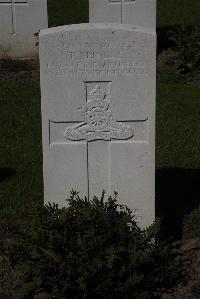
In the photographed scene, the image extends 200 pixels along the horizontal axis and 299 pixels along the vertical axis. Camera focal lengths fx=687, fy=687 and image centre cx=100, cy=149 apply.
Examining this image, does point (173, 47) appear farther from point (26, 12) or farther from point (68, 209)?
point (68, 209)

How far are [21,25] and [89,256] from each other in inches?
311

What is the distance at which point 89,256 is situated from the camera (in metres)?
4.29

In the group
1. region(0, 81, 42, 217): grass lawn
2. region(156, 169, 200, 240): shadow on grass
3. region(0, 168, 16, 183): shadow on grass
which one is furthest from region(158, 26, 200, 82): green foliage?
region(0, 168, 16, 183): shadow on grass

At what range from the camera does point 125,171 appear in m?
4.75

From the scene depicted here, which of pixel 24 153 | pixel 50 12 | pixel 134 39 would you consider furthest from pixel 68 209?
pixel 50 12

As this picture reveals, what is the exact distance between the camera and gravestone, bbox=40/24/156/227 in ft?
14.8

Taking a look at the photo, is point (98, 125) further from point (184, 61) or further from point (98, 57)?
point (184, 61)

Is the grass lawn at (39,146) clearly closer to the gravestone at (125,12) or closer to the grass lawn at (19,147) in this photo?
the grass lawn at (19,147)

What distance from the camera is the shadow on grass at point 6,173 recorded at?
6641 mm

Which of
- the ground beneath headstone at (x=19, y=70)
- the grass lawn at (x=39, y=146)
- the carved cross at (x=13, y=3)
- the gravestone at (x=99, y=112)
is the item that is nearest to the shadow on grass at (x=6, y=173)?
the grass lawn at (x=39, y=146)

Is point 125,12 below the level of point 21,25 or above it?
above

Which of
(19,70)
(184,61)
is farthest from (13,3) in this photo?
(184,61)

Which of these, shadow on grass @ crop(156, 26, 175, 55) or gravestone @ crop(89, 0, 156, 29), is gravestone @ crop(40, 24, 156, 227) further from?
shadow on grass @ crop(156, 26, 175, 55)

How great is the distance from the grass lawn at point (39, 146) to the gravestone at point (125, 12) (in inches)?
68.7
